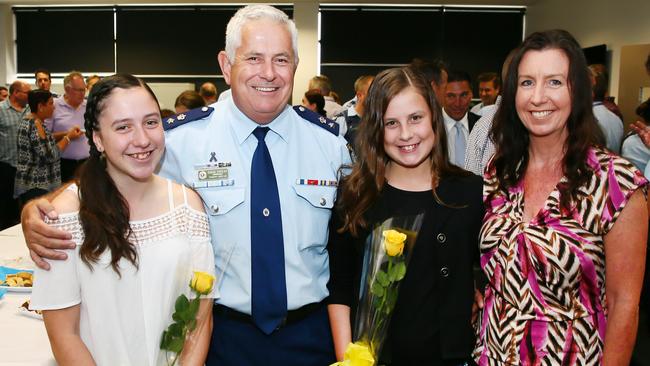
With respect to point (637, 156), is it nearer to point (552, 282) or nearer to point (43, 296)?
point (552, 282)

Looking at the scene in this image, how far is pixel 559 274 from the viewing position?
149 centimetres

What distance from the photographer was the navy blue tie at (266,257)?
66.8 inches

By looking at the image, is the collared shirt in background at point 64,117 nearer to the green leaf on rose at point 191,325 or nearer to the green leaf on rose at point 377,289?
the green leaf on rose at point 191,325

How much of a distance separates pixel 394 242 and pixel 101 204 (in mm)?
749

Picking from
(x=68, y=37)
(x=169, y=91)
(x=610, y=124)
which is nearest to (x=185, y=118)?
(x=610, y=124)

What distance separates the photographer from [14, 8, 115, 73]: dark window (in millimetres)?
11250

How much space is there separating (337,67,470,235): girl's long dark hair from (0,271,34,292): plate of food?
1440 millimetres


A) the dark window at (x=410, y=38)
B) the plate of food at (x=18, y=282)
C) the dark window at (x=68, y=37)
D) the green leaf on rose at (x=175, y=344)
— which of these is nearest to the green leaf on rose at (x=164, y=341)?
the green leaf on rose at (x=175, y=344)

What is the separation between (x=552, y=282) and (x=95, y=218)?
1.11m

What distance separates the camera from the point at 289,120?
1.86 meters

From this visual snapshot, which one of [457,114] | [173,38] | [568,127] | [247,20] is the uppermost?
[173,38]

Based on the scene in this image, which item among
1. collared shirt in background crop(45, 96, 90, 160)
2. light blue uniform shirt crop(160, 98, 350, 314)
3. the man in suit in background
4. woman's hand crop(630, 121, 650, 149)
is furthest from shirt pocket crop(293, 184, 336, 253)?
collared shirt in background crop(45, 96, 90, 160)

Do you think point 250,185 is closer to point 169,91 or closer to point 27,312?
point 27,312

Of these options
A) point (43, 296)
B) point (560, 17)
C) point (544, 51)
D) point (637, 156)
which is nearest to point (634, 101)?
point (560, 17)
